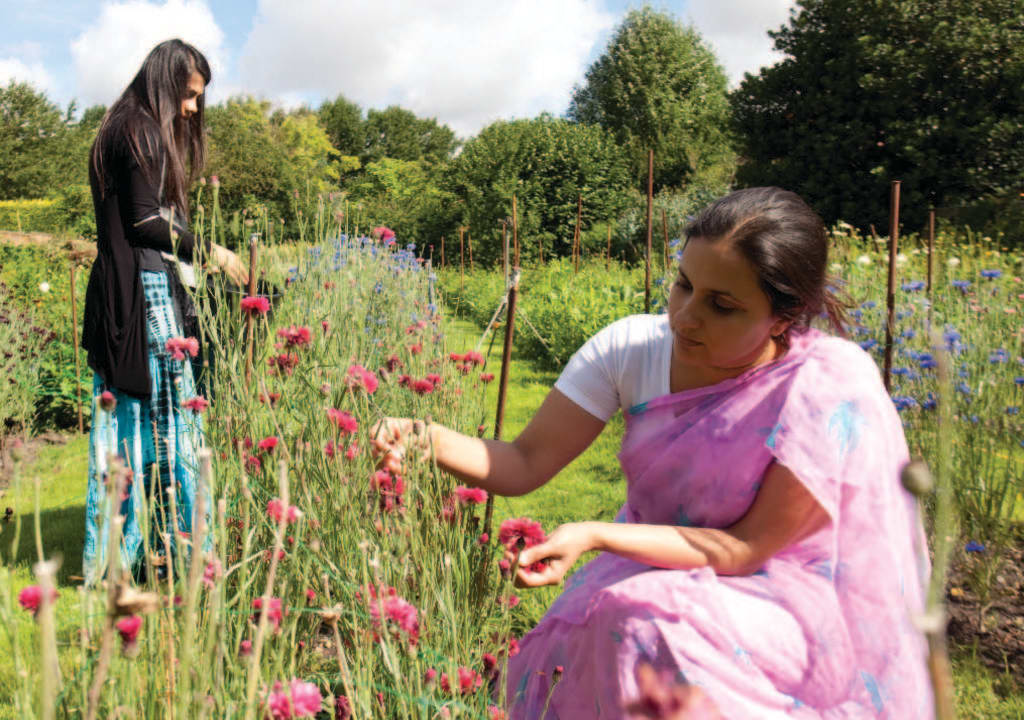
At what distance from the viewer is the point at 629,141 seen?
2752 cm

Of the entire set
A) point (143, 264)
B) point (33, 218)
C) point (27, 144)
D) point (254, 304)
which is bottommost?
point (254, 304)

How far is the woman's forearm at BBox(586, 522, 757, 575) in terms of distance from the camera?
1417 millimetres

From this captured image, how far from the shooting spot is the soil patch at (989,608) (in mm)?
2287

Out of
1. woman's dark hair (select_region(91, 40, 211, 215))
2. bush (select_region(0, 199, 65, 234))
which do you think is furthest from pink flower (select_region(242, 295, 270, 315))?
bush (select_region(0, 199, 65, 234))

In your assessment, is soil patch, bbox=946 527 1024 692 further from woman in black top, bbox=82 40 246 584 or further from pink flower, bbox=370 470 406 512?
woman in black top, bbox=82 40 246 584

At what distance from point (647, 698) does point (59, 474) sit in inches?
175

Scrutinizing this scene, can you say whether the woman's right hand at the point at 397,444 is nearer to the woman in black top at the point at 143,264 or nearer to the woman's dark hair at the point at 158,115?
the woman in black top at the point at 143,264

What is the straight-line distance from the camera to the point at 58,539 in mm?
3258

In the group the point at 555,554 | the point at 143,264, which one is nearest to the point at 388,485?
the point at 555,554

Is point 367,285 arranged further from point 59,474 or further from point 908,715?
point 908,715

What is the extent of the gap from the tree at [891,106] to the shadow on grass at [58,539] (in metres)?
11.8

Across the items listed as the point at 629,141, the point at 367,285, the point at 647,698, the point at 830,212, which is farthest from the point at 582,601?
the point at 629,141

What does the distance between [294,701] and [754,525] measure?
0.95 m

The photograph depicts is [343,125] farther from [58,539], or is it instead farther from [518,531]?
[518,531]
